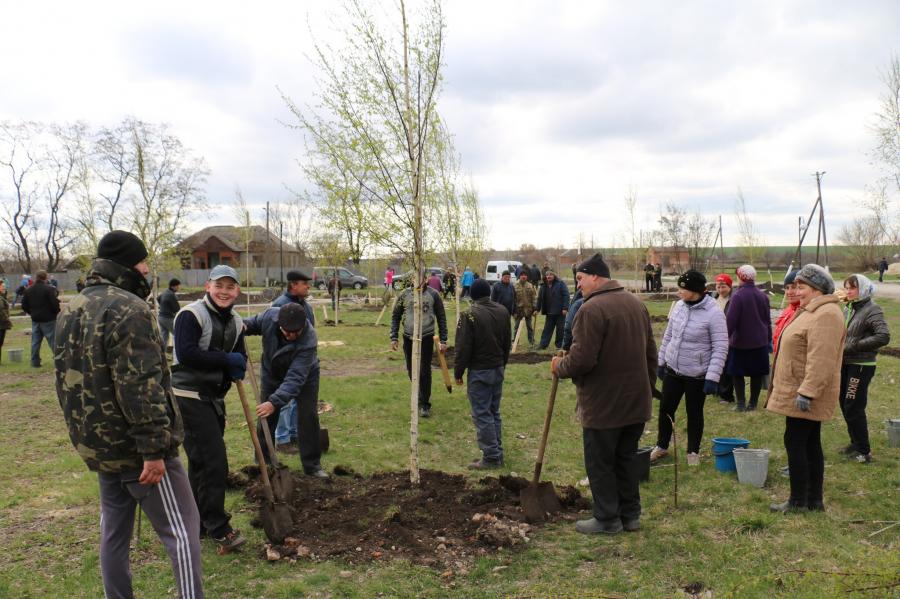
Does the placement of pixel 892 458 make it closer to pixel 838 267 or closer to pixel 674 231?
pixel 674 231

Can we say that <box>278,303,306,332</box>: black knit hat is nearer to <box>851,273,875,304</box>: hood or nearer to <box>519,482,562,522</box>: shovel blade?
<box>519,482,562,522</box>: shovel blade

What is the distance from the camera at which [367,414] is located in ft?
29.2

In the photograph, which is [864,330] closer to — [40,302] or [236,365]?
[236,365]

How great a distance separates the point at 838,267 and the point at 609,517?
206 ft

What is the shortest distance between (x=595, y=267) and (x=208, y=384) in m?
3.08

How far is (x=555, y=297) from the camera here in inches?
556

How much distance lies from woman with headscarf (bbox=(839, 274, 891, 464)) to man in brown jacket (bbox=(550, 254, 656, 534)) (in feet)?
9.08

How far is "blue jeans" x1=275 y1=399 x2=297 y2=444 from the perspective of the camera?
7250 millimetres

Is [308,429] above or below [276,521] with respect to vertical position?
above

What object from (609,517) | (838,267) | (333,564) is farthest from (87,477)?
(838,267)

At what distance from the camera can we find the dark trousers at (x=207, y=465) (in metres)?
4.58

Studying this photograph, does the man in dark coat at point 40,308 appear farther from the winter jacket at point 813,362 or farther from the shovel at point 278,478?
the winter jacket at point 813,362

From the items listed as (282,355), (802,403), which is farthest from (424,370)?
(802,403)

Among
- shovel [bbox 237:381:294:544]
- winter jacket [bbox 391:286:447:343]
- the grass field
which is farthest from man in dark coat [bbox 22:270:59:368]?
shovel [bbox 237:381:294:544]
